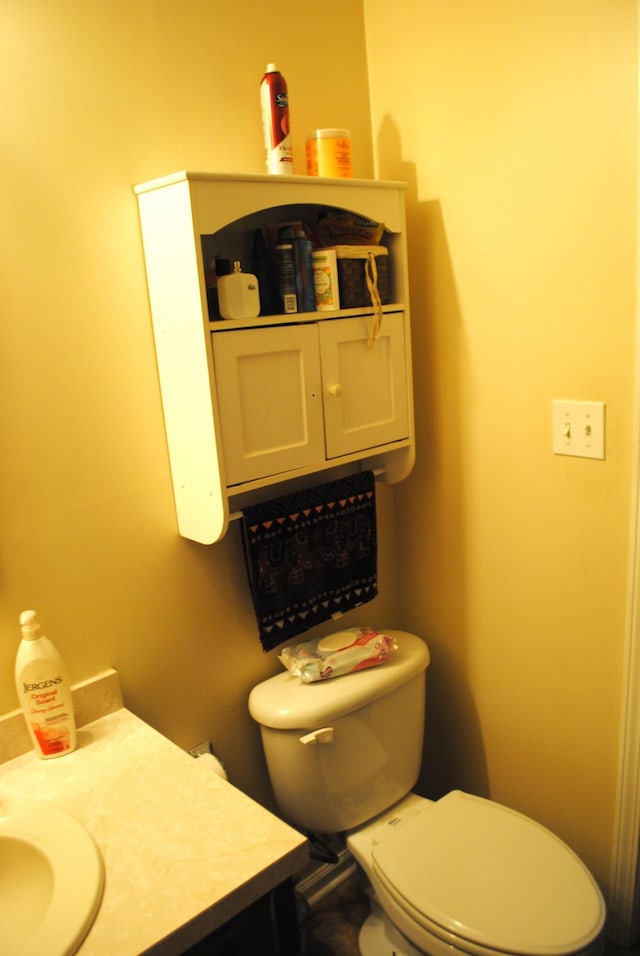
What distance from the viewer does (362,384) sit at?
4.64 feet

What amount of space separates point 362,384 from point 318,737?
702mm

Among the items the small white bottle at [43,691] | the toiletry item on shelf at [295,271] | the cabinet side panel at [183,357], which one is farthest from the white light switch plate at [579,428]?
the small white bottle at [43,691]

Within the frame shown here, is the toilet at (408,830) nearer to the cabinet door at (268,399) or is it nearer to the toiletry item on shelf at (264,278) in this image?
the cabinet door at (268,399)

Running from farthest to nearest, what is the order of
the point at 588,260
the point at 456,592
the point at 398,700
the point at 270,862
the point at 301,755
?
1. the point at 456,592
2. the point at 398,700
3. the point at 301,755
4. the point at 588,260
5. the point at 270,862

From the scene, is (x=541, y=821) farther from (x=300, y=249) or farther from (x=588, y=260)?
(x=300, y=249)

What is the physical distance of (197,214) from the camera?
112 centimetres

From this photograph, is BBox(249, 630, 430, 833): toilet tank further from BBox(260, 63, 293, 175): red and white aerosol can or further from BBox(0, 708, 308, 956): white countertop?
BBox(260, 63, 293, 175): red and white aerosol can

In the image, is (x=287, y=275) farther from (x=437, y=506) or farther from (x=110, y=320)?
(x=437, y=506)

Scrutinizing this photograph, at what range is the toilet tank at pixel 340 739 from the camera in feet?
4.56

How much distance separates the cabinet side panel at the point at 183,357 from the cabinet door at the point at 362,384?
0.86 ft

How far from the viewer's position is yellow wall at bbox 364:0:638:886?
1224 mm

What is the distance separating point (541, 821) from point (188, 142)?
160 cm

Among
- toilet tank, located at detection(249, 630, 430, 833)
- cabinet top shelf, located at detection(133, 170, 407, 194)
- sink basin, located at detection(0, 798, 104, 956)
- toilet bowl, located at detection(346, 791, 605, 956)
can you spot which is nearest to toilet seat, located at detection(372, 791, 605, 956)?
toilet bowl, located at detection(346, 791, 605, 956)

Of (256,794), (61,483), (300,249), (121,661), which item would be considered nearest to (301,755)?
(256,794)
